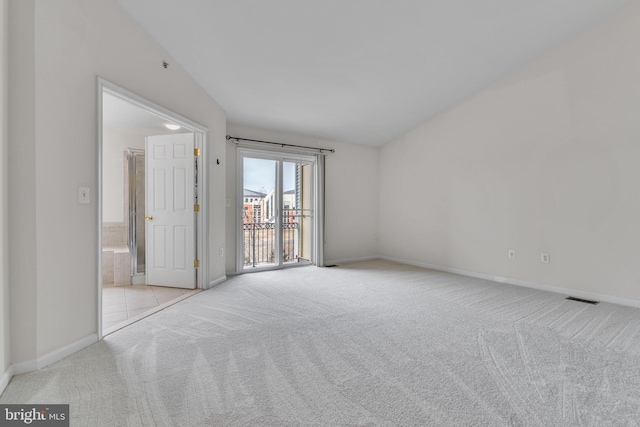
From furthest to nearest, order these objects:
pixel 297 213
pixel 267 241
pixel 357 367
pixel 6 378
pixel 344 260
→ 1. pixel 344 260
2. pixel 297 213
3. pixel 267 241
4. pixel 357 367
5. pixel 6 378

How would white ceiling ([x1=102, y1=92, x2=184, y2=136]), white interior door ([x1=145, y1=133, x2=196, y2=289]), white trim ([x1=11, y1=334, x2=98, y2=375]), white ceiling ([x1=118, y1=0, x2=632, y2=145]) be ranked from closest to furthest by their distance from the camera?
white trim ([x1=11, y1=334, x2=98, y2=375]) < white ceiling ([x1=118, y1=0, x2=632, y2=145]) < white ceiling ([x1=102, y1=92, x2=184, y2=136]) < white interior door ([x1=145, y1=133, x2=196, y2=289])

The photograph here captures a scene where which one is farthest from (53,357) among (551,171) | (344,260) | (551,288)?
(551,171)

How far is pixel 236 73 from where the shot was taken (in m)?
3.57

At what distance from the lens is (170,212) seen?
161 inches

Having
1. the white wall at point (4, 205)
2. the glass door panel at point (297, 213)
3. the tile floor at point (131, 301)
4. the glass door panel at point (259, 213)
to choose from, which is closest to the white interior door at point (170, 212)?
the tile floor at point (131, 301)

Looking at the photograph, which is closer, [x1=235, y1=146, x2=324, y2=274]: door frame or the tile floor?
the tile floor

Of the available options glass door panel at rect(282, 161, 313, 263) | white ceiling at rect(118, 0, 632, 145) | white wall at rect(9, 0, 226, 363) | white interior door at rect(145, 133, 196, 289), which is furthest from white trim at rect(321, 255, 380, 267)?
white wall at rect(9, 0, 226, 363)

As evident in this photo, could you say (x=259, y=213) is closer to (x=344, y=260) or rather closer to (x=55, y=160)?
(x=344, y=260)

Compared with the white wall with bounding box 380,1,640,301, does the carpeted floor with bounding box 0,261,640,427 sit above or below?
below

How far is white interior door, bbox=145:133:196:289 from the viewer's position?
3994mm

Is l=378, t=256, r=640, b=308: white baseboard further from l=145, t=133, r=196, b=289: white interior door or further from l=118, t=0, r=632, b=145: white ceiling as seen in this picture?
l=145, t=133, r=196, b=289: white interior door

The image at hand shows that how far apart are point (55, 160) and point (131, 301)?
6.72ft

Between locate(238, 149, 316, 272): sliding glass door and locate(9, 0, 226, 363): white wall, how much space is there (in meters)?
2.55

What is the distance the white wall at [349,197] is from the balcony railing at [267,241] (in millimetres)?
678
